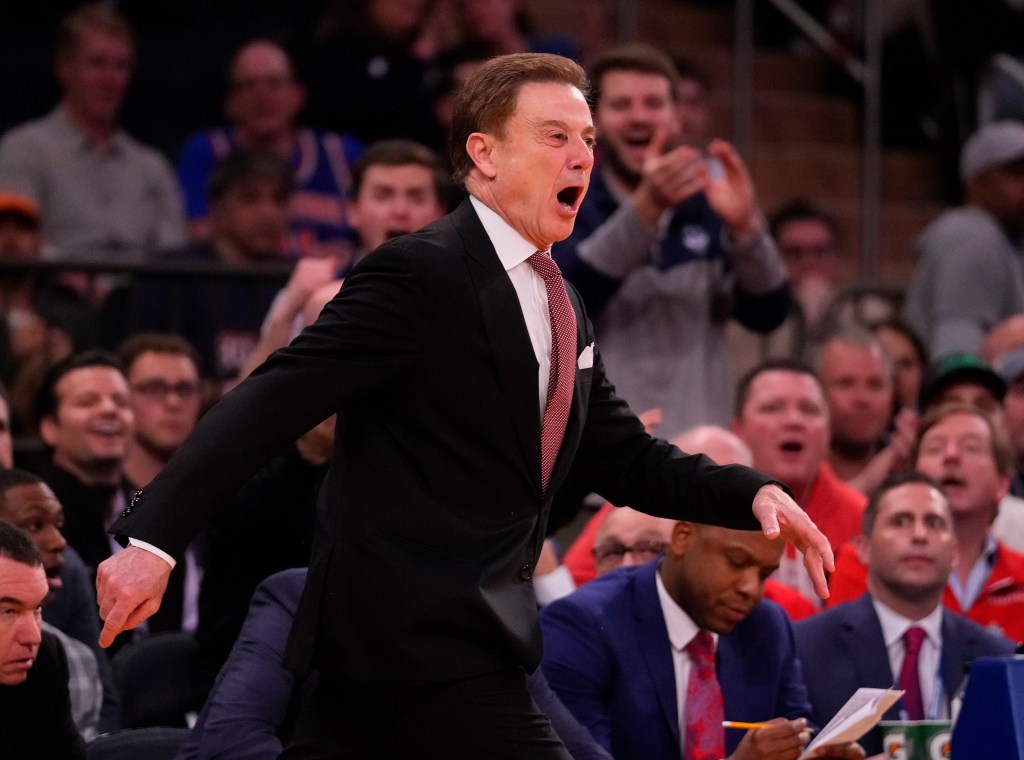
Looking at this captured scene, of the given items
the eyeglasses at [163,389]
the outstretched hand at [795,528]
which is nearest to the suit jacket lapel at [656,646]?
the outstretched hand at [795,528]

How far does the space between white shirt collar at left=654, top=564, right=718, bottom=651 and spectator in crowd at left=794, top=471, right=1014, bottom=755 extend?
26.9 inches

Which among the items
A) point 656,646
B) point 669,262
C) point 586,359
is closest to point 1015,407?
point 669,262

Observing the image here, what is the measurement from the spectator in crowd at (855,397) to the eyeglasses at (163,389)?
2282mm

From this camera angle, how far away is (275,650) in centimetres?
395

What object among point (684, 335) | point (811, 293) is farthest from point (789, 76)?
point (684, 335)

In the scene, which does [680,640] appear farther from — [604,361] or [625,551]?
[604,361]

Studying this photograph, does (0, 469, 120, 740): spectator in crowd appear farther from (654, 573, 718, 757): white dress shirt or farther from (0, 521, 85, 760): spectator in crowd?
(654, 573, 718, 757): white dress shirt

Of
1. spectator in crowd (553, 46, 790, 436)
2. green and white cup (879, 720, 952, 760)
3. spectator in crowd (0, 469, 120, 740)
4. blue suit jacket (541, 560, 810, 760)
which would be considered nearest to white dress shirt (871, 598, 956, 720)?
blue suit jacket (541, 560, 810, 760)

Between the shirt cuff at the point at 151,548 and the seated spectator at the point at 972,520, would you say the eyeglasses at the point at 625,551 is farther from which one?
the shirt cuff at the point at 151,548

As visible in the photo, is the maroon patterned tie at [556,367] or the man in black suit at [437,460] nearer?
the man in black suit at [437,460]

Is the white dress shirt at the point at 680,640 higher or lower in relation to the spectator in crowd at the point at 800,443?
lower

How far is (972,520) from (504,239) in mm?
3435

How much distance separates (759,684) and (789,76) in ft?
20.6

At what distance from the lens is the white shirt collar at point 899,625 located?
5172mm
